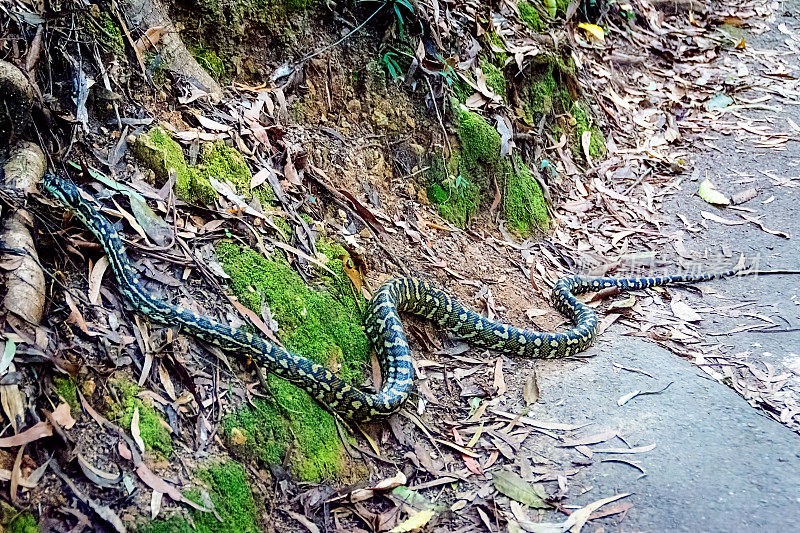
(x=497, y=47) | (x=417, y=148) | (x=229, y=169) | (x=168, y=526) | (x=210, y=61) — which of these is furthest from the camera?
(x=497, y=47)

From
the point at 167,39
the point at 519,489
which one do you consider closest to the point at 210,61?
the point at 167,39

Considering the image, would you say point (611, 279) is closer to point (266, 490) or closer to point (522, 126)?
point (522, 126)

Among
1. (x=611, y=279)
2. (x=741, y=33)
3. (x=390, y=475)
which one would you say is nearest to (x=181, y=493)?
(x=390, y=475)

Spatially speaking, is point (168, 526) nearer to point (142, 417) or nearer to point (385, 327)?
point (142, 417)

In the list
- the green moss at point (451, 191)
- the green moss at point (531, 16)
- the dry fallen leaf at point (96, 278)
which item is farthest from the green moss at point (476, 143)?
the dry fallen leaf at point (96, 278)

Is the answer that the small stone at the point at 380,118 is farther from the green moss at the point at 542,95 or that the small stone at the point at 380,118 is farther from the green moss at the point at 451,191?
the green moss at the point at 542,95

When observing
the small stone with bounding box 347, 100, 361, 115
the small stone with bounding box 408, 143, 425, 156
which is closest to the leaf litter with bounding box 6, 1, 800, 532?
the small stone with bounding box 347, 100, 361, 115
